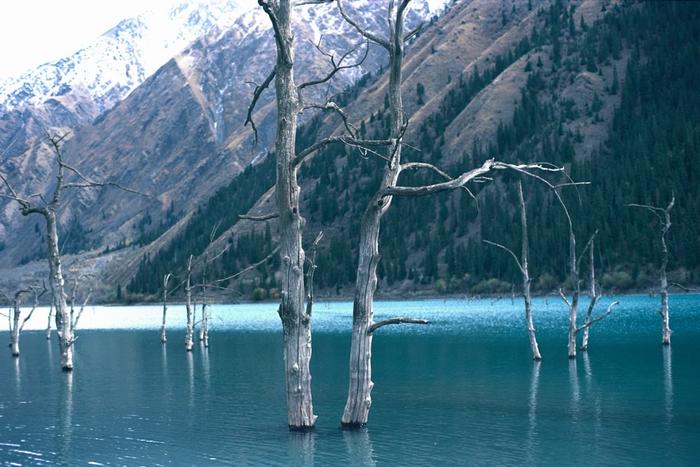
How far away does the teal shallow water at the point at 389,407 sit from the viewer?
1064 inches

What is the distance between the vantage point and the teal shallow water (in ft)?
88.7

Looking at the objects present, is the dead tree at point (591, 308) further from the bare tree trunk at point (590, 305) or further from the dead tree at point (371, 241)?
the dead tree at point (371, 241)

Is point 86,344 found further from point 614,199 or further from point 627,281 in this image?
point 614,199

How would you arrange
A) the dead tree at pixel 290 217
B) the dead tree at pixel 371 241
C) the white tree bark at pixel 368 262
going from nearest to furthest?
1. the dead tree at pixel 290 217
2. the dead tree at pixel 371 241
3. the white tree bark at pixel 368 262

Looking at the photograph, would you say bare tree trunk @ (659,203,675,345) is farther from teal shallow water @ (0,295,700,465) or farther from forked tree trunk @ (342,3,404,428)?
forked tree trunk @ (342,3,404,428)

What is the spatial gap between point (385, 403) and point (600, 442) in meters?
12.4

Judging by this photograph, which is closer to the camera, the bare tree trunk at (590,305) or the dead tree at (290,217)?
the dead tree at (290,217)

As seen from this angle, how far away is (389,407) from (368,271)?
11.3 metres

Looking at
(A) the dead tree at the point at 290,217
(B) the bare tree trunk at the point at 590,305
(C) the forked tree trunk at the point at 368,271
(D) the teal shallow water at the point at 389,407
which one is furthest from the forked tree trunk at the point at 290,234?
(B) the bare tree trunk at the point at 590,305

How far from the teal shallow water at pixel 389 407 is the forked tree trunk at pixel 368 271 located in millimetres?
1906

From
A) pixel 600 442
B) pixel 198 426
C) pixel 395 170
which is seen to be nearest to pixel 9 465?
pixel 198 426

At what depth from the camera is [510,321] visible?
10375 cm

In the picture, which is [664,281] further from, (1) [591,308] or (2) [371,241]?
(2) [371,241]

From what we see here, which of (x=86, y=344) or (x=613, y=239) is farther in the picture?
(x=613, y=239)
